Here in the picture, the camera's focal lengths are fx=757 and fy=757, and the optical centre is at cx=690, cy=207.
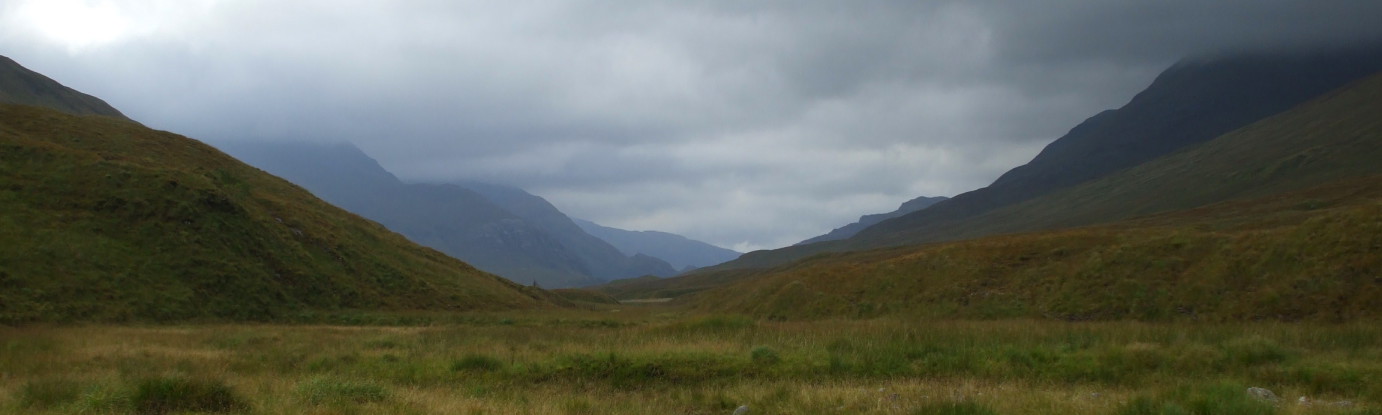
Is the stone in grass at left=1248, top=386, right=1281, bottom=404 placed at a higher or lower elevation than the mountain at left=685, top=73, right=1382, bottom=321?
lower

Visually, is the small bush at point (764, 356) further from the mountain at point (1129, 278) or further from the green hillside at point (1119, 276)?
the green hillside at point (1119, 276)

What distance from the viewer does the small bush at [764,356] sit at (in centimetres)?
1516

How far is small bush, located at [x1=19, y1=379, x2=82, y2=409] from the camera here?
10.6 metres

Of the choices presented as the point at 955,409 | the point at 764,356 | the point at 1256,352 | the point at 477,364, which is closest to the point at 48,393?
the point at 477,364

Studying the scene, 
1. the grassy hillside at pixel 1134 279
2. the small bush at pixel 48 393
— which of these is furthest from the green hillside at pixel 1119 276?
the small bush at pixel 48 393

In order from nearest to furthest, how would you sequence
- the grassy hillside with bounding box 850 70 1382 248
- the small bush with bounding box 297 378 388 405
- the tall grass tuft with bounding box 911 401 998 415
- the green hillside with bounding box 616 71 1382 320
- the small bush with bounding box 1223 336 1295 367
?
the tall grass tuft with bounding box 911 401 998 415 < the small bush with bounding box 297 378 388 405 < the small bush with bounding box 1223 336 1295 367 < the green hillside with bounding box 616 71 1382 320 < the grassy hillside with bounding box 850 70 1382 248

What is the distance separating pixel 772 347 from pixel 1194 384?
25.5 ft

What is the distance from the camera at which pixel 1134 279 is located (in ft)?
96.7

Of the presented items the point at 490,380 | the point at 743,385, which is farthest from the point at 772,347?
the point at 490,380

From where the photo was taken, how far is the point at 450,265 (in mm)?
67625

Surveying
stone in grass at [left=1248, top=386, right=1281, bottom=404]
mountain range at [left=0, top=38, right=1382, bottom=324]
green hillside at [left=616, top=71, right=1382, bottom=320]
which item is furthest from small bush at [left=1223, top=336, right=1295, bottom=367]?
A: green hillside at [left=616, top=71, right=1382, bottom=320]

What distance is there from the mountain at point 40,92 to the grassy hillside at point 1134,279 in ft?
583

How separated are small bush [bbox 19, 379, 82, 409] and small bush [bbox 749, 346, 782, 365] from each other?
438 inches

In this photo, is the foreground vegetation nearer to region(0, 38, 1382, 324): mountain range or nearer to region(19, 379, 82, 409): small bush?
region(19, 379, 82, 409): small bush
